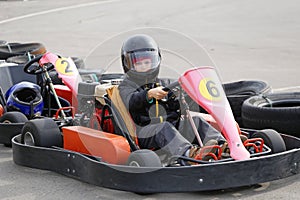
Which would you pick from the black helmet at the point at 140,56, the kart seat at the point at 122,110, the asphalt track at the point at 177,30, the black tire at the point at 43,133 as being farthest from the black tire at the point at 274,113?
the black tire at the point at 43,133

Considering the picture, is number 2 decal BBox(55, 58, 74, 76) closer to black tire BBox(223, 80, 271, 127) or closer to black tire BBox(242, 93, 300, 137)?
black tire BBox(223, 80, 271, 127)

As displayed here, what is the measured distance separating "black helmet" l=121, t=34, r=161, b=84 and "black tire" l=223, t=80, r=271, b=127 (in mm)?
1505

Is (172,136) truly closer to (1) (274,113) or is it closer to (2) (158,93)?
(2) (158,93)

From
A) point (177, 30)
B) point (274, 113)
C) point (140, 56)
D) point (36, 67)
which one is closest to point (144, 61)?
point (140, 56)

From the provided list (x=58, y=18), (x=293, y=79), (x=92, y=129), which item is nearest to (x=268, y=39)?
(x=293, y=79)

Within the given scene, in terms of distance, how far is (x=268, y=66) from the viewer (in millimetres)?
10539

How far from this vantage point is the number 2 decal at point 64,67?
6.98 metres

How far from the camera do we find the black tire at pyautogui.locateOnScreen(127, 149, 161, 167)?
4.97 meters

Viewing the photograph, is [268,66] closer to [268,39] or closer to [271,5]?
[268,39]

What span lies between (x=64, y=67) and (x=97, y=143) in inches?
70.1

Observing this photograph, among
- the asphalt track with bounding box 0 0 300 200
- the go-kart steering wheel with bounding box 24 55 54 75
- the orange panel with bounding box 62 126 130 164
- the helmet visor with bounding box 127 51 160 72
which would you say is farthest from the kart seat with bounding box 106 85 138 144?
the go-kart steering wheel with bounding box 24 55 54 75

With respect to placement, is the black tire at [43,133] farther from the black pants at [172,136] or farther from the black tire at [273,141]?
the black tire at [273,141]

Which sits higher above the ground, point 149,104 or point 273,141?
point 149,104

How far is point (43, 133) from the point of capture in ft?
19.2
